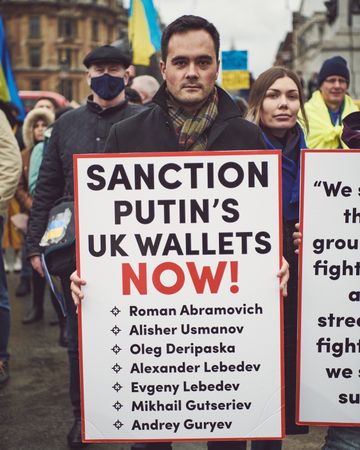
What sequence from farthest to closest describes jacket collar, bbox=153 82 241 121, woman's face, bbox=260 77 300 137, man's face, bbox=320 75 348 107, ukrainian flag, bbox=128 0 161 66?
ukrainian flag, bbox=128 0 161 66 < man's face, bbox=320 75 348 107 < woman's face, bbox=260 77 300 137 < jacket collar, bbox=153 82 241 121

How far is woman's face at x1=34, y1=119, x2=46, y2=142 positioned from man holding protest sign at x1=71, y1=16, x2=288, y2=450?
4.09 metres

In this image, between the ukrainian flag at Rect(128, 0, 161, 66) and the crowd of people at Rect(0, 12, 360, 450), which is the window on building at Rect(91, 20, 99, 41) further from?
the crowd of people at Rect(0, 12, 360, 450)

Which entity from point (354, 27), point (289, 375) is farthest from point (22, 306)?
point (354, 27)

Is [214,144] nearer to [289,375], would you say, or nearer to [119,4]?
[289,375]

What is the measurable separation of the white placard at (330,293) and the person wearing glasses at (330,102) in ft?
7.72

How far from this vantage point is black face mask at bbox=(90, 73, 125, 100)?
12.0 ft

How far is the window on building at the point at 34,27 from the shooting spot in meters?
83.2

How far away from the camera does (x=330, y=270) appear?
2525 millimetres

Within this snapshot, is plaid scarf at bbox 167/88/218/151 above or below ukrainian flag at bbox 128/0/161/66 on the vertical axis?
below

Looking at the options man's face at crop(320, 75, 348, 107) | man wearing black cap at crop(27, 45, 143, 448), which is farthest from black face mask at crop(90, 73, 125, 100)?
man's face at crop(320, 75, 348, 107)

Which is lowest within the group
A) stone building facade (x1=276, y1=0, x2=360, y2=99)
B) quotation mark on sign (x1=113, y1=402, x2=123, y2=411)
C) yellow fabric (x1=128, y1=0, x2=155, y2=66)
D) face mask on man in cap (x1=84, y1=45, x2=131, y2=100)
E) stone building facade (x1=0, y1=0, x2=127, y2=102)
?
quotation mark on sign (x1=113, y1=402, x2=123, y2=411)

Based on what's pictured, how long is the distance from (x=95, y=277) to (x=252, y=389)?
2.33ft

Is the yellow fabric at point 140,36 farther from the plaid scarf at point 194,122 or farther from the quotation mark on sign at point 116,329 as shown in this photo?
the quotation mark on sign at point 116,329

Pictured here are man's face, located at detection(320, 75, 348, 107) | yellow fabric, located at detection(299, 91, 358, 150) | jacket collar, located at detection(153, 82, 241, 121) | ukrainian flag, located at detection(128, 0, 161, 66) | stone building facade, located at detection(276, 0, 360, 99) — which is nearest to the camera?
jacket collar, located at detection(153, 82, 241, 121)
